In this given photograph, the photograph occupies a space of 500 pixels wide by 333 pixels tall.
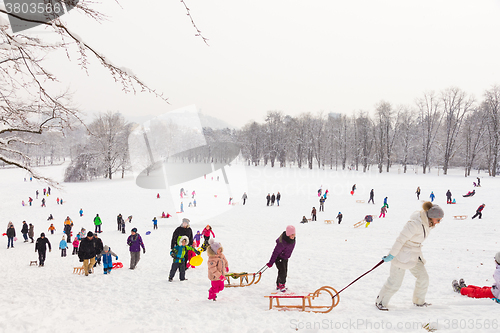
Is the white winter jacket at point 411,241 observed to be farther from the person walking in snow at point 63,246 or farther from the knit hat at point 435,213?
the person walking in snow at point 63,246

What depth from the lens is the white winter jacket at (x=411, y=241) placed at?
13.6ft

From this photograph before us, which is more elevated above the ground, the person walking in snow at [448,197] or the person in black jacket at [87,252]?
Answer: the person walking in snow at [448,197]

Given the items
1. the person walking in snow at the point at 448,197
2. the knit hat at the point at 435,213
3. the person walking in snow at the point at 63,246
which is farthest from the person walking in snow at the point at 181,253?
the person walking in snow at the point at 448,197

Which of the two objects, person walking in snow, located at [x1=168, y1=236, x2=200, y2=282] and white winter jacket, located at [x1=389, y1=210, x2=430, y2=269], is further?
person walking in snow, located at [x1=168, y1=236, x2=200, y2=282]

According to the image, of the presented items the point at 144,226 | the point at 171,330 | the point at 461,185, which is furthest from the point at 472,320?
the point at 461,185

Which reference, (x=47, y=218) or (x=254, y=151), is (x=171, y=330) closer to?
(x=47, y=218)

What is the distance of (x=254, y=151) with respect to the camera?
2653 inches

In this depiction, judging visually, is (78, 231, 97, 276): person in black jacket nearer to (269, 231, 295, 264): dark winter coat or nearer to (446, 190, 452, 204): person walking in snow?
(269, 231, 295, 264): dark winter coat

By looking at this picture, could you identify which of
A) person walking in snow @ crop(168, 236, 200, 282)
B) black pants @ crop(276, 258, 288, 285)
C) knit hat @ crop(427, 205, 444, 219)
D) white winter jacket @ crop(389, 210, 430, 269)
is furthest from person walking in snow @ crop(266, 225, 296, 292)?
knit hat @ crop(427, 205, 444, 219)

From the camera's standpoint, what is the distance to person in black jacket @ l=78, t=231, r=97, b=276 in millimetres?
8016

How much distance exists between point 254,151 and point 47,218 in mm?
49063

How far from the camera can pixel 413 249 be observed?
13.8 feet

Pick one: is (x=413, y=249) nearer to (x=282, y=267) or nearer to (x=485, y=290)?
(x=485, y=290)

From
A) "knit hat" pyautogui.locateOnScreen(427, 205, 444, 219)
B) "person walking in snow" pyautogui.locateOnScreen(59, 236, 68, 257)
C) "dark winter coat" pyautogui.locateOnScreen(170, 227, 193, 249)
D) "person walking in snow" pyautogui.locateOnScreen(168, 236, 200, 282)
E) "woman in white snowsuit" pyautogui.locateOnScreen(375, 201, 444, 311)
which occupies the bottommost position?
"person walking in snow" pyautogui.locateOnScreen(59, 236, 68, 257)
